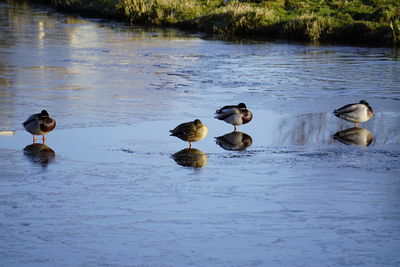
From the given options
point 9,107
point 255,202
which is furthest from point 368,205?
point 9,107

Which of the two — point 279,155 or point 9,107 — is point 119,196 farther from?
point 9,107

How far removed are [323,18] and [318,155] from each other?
20.9m

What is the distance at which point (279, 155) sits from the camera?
37.2 feet

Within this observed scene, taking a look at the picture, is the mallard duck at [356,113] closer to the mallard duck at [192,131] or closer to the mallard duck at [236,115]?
the mallard duck at [236,115]

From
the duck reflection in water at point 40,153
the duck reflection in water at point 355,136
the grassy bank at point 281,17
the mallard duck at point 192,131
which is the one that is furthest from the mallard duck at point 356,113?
the grassy bank at point 281,17

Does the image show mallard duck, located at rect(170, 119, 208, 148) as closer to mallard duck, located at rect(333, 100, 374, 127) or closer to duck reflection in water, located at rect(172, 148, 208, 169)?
duck reflection in water, located at rect(172, 148, 208, 169)

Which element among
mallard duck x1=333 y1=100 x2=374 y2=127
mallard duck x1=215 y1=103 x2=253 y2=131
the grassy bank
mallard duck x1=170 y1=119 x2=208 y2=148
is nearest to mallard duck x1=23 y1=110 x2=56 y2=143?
mallard duck x1=170 y1=119 x2=208 y2=148

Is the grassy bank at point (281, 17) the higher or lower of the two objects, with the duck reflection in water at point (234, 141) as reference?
higher

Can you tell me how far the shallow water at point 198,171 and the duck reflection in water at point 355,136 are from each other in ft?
0.24

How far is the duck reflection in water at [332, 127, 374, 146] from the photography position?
485 inches

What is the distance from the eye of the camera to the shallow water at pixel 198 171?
7.56 m

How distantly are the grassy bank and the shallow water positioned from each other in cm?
880

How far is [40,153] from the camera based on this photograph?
37.4 ft

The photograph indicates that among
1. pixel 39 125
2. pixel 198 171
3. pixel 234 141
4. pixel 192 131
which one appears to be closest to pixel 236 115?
pixel 234 141
